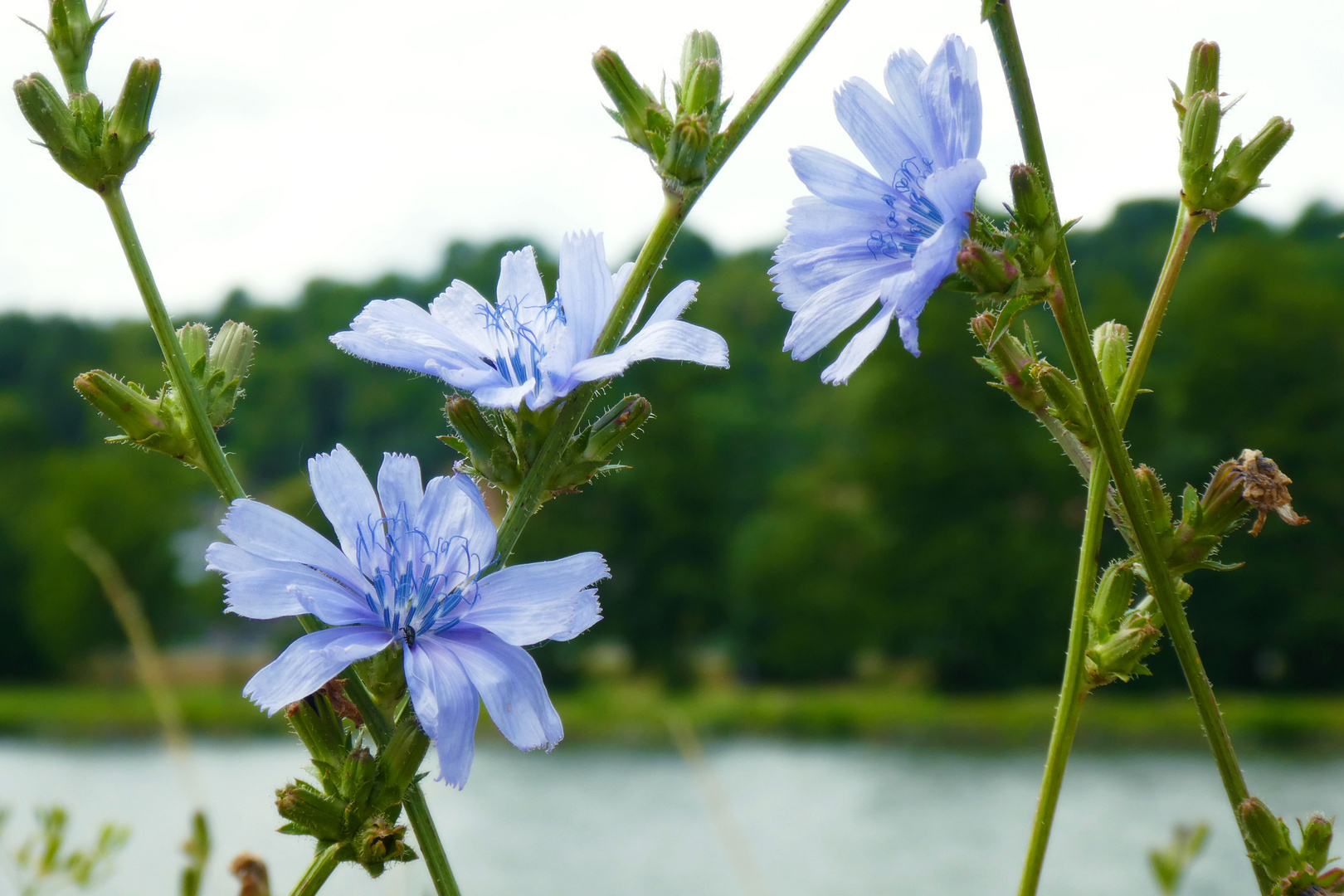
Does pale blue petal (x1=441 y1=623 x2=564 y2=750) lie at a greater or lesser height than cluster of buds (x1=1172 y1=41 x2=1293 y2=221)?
lesser

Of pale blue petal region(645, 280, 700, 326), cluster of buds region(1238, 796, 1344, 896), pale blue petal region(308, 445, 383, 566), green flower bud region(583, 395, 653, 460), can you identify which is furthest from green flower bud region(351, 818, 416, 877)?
cluster of buds region(1238, 796, 1344, 896)

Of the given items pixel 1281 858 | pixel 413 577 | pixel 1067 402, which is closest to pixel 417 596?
pixel 413 577

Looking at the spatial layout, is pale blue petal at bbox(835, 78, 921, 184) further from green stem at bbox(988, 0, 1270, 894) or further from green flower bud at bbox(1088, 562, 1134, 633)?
green flower bud at bbox(1088, 562, 1134, 633)

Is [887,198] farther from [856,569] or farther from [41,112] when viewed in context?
[856,569]

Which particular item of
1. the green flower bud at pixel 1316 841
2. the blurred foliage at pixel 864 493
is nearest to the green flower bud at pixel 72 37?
the green flower bud at pixel 1316 841

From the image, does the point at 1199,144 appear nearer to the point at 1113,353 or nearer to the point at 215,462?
the point at 1113,353
